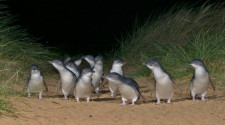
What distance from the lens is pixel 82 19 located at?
17719mm

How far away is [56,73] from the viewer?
10.1 metres

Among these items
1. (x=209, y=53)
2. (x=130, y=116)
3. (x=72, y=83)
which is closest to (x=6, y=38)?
(x=72, y=83)

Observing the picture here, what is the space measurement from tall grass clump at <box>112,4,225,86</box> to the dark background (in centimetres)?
308

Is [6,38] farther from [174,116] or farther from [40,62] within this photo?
[174,116]

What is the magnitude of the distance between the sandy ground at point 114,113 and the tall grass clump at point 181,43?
1664 mm

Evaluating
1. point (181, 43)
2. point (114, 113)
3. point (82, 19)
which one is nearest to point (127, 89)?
point (114, 113)

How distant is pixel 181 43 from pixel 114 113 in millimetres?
4282

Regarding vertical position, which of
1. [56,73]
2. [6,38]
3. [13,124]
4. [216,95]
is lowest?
[13,124]

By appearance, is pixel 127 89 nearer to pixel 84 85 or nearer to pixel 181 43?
pixel 84 85

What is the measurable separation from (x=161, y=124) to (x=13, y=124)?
5.36 feet

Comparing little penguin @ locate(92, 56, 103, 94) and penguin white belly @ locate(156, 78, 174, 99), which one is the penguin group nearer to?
penguin white belly @ locate(156, 78, 174, 99)

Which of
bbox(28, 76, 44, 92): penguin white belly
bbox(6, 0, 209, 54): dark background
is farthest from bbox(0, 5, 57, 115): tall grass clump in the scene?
bbox(6, 0, 209, 54): dark background

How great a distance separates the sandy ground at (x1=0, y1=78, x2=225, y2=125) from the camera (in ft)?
17.4

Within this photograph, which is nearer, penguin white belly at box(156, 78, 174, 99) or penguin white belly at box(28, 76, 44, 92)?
penguin white belly at box(156, 78, 174, 99)
